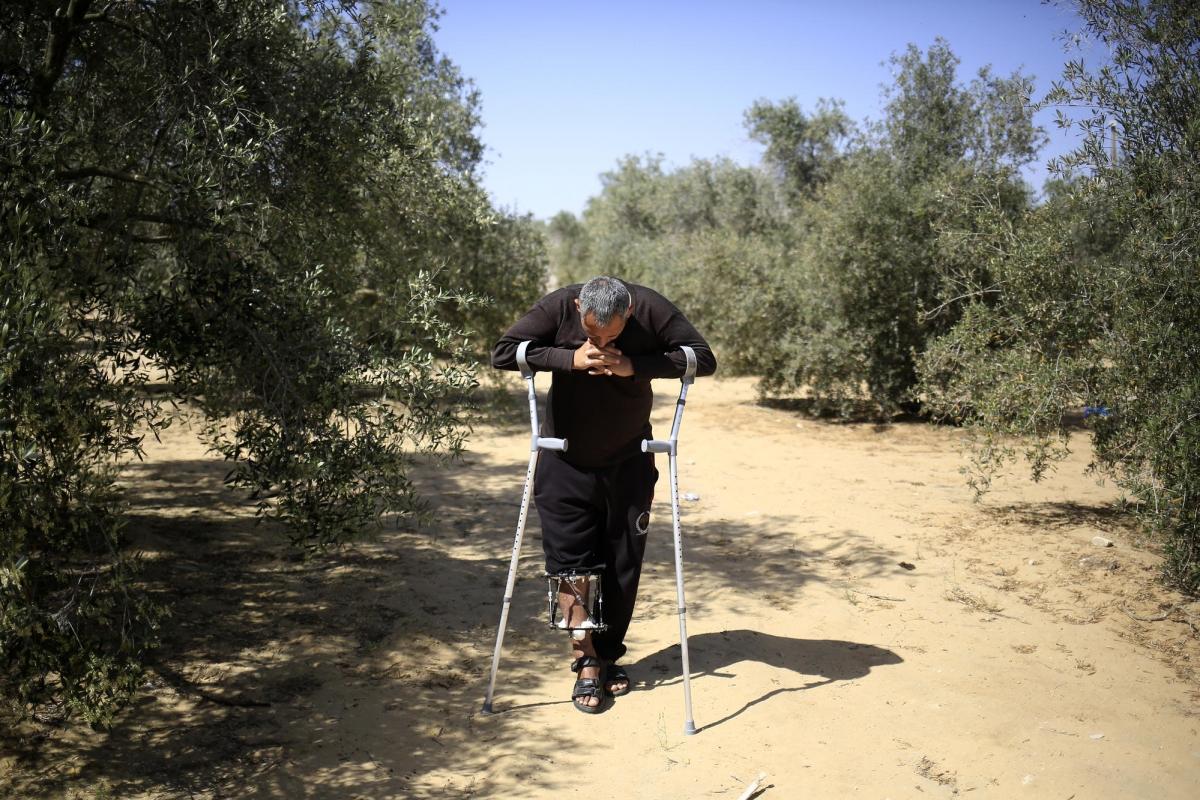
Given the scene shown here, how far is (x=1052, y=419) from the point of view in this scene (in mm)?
8414

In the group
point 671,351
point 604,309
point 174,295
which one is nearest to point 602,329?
point 604,309

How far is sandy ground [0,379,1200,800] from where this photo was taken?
4.51m

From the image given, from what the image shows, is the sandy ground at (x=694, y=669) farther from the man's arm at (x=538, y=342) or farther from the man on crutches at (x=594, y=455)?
the man's arm at (x=538, y=342)

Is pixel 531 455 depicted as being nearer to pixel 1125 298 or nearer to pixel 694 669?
pixel 694 669

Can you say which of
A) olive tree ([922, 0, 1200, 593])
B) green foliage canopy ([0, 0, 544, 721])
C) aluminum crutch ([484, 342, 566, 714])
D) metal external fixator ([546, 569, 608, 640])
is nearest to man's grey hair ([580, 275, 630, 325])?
aluminum crutch ([484, 342, 566, 714])

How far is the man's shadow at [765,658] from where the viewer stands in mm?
5680

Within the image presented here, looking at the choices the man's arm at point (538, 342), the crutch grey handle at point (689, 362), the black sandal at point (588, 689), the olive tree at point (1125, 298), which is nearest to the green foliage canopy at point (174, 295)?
the man's arm at point (538, 342)

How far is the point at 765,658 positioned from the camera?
19.6 ft

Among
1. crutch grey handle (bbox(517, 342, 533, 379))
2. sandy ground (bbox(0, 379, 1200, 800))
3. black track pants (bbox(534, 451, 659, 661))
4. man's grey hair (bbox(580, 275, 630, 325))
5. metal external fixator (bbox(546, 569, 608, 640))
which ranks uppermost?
man's grey hair (bbox(580, 275, 630, 325))

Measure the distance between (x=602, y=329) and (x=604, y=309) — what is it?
0.35 ft

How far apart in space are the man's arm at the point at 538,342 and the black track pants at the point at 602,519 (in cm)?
62

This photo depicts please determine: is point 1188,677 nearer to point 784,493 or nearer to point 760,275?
point 784,493

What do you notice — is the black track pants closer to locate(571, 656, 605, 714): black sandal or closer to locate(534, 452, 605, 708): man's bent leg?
locate(534, 452, 605, 708): man's bent leg

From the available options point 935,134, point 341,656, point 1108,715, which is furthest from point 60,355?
point 935,134
